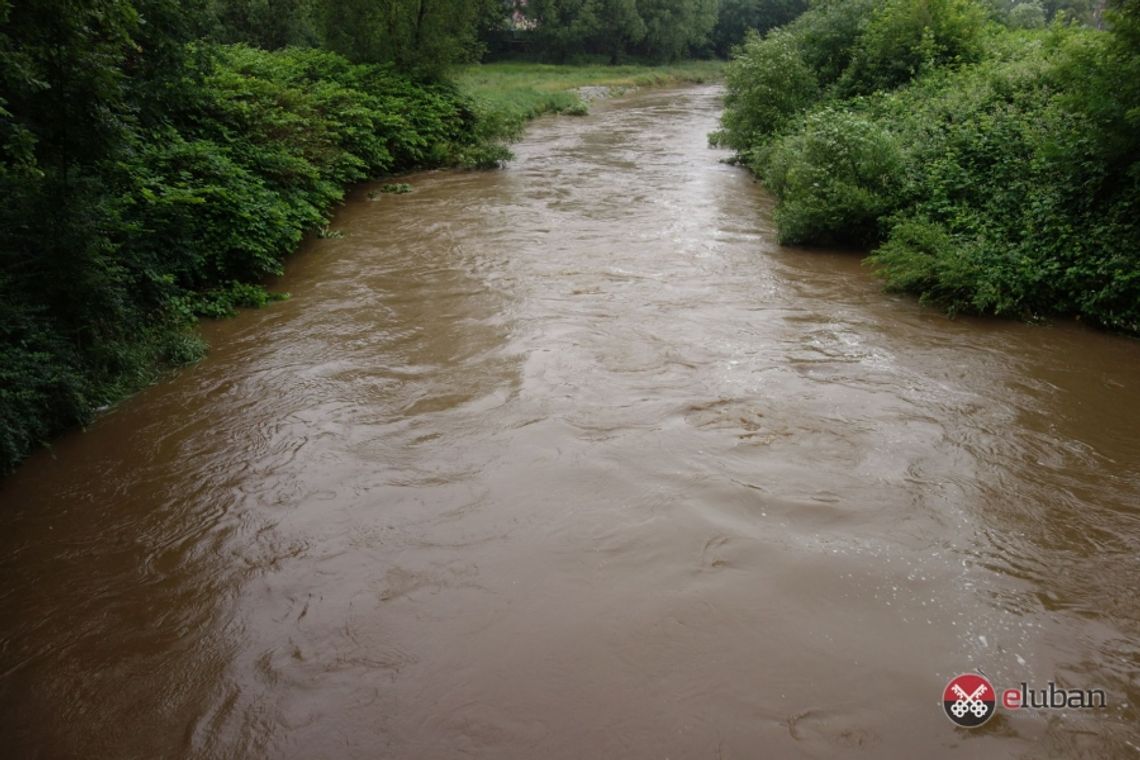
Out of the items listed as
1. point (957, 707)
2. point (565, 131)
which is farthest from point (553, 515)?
point (565, 131)

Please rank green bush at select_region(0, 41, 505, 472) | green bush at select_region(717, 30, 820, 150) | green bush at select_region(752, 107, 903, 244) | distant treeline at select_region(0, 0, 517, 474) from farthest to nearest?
green bush at select_region(717, 30, 820, 150) → green bush at select_region(752, 107, 903, 244) → green bush at select_region(0, 41, 505, 472) → distant treeline at select_region(0, 0, 517, 474)

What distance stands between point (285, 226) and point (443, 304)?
11.2 ft

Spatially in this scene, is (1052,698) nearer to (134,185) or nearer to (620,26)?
(134,185)

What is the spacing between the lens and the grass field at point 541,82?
917 inches

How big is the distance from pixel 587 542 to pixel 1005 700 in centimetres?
267

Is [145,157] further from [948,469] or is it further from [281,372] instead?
[948,469]

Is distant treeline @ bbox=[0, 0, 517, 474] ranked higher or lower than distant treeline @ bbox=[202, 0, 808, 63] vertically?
lower

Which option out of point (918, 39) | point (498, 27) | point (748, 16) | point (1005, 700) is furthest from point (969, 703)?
point (748, 16)

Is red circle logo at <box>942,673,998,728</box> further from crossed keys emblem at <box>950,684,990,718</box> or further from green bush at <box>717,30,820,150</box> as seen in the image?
green bush at <box>717,30,820,150</box>

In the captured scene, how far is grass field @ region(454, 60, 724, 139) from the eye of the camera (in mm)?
23281

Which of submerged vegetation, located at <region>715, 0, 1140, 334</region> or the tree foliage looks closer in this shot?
submerged vegetation, located at <region>715, 0, 1140, 334</region>

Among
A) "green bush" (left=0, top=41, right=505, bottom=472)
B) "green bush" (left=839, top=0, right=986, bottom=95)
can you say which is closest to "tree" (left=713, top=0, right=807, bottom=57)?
"green bush" (left=839, top=0, right=986, bottom=95)

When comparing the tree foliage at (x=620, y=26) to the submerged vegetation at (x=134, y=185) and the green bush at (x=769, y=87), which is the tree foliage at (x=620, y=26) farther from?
the submerged vegetation at (x=134, y=185)

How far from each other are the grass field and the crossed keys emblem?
1994 cm
